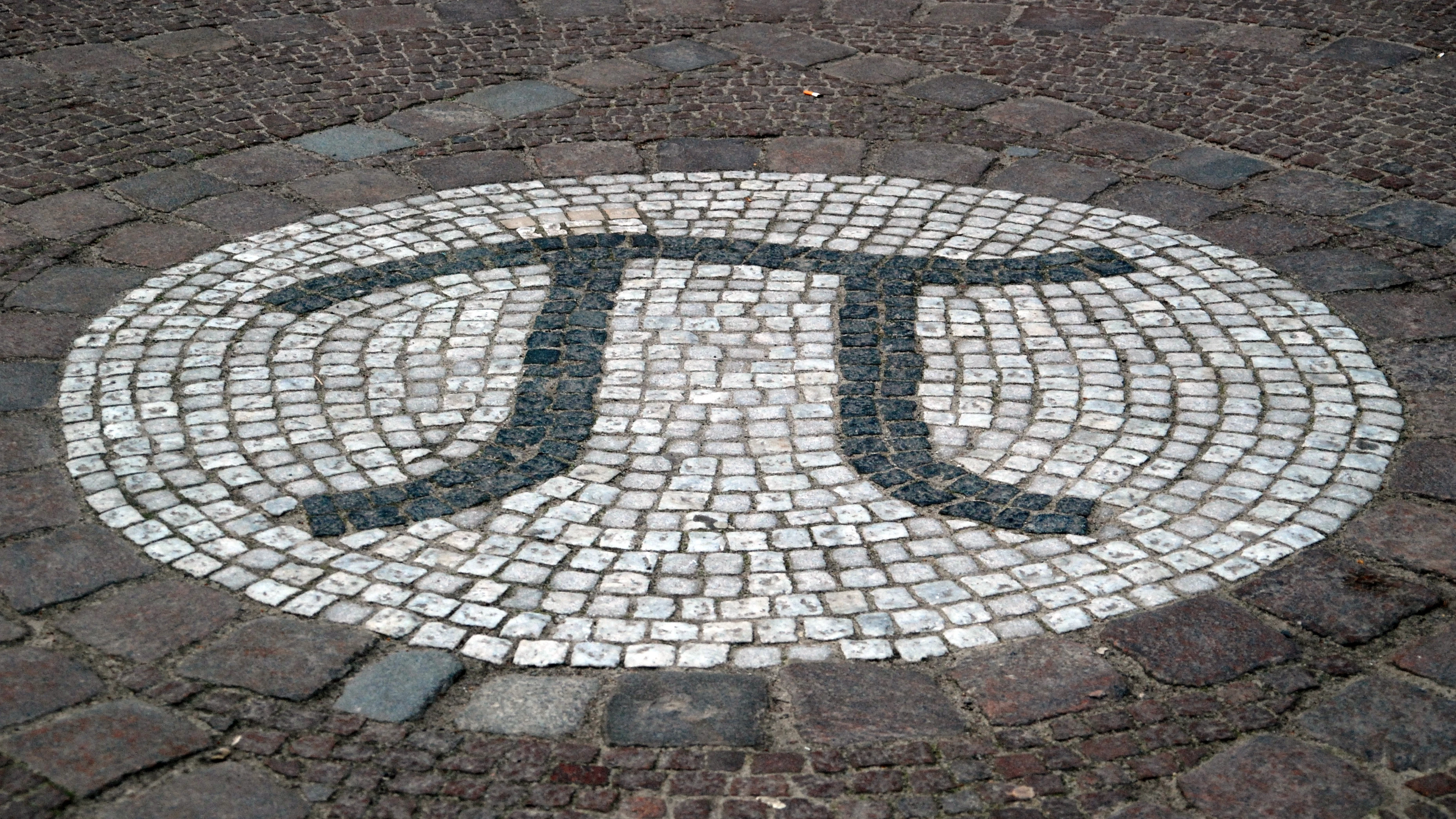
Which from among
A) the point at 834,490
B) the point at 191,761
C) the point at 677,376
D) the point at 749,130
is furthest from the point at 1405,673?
the point at 749,130

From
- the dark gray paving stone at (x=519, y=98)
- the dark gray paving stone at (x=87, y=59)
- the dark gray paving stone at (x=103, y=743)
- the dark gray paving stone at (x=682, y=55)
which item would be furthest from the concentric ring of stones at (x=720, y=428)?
the dark gray paving stone at (x=87, y=59)

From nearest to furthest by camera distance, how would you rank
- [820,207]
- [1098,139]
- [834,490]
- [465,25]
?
[834,490] < [820,207] < [1098,139] < [465,25]

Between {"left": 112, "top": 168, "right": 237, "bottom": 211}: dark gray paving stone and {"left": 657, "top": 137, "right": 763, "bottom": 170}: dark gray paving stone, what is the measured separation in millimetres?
1954

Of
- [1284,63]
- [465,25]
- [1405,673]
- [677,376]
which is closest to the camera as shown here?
[1405,673]

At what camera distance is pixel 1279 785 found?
9.95ft

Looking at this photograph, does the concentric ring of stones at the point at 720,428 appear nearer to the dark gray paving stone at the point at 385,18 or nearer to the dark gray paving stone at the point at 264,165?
the dark gray paving stone at the point at 264,165

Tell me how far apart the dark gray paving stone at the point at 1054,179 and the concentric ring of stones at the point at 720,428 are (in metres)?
0.20

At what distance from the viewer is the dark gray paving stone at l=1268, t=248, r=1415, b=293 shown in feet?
17.2

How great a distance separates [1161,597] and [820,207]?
282 cm

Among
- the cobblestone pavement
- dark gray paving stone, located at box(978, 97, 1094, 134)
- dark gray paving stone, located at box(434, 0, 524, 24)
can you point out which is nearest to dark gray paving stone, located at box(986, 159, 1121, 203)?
the cobblestone pavement

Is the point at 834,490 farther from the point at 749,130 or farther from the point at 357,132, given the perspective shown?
the point at 357,132

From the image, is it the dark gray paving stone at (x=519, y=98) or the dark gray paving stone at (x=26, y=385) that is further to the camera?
the dark gray paving stone at (x=519, y=98)

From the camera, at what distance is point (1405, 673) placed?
336cm

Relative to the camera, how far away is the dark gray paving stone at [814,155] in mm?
6355
